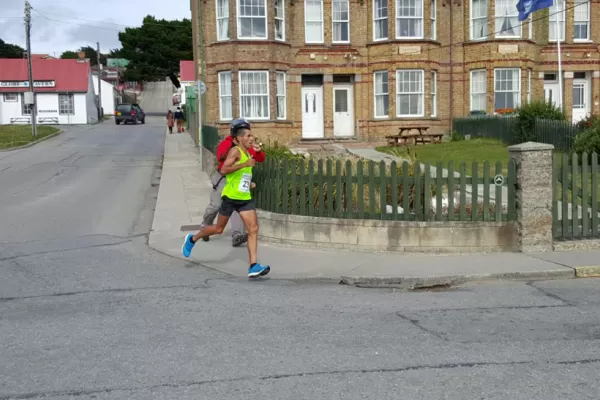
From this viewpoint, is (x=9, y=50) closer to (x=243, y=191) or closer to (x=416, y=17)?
(x=416, y=17)

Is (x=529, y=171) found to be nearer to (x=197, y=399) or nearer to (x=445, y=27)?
(x=197, y=399)

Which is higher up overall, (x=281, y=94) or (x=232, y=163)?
(x=281, y=94)

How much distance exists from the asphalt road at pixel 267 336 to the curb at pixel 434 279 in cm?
17

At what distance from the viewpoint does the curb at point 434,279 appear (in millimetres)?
8000

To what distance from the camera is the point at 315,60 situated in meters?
27.8

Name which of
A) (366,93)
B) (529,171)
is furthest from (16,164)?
(529,171)

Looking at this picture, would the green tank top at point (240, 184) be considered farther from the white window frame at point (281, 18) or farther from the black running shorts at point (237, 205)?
the white window frame at point (281, 18)

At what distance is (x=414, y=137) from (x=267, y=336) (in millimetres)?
20893

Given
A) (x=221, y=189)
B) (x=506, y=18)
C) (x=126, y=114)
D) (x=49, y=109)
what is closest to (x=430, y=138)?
(x=506, y=18)

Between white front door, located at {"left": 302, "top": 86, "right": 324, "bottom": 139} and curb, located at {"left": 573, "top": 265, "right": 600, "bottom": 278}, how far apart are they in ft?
67.3

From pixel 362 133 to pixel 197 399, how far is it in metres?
24.4

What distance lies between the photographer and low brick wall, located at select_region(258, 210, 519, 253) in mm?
9477

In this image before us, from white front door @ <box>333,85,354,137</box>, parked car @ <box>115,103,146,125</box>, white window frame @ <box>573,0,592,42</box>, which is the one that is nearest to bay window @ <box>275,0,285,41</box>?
white front door @ <box>333,85,354,137</box>

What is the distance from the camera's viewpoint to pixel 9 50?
101 metres
